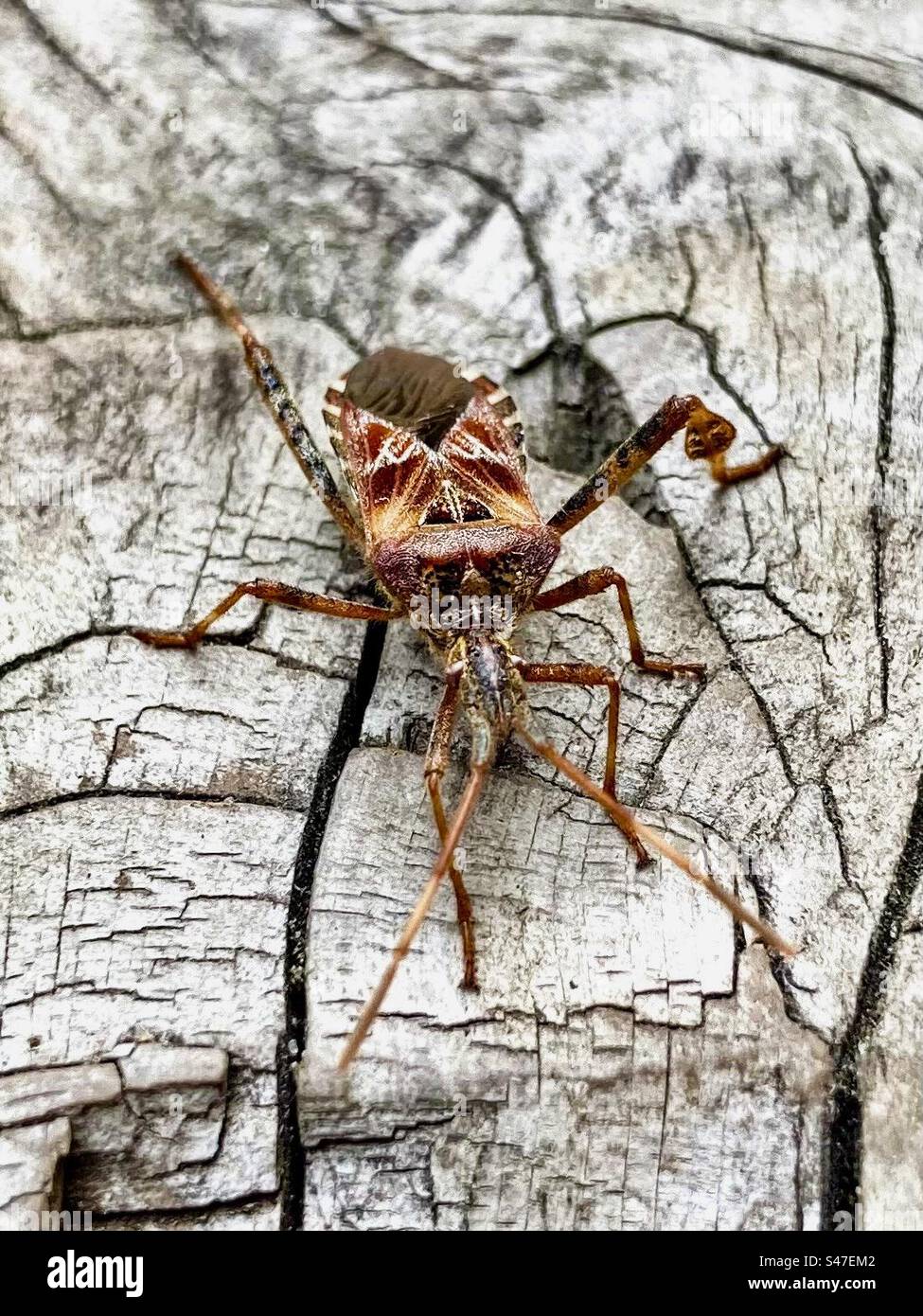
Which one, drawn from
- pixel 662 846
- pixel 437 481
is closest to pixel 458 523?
pixel 437 481

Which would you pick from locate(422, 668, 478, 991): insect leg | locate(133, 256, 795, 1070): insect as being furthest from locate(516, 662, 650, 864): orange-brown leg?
locate(422, 668, 478, 991): insect leg

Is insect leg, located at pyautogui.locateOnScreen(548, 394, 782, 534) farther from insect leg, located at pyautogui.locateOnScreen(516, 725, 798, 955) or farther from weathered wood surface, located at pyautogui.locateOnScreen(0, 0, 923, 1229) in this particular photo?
insect leg, located at pyautogui.locateOnScreen(516, 725, 798, 955)

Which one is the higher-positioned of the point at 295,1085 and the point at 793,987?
the point at 793,987

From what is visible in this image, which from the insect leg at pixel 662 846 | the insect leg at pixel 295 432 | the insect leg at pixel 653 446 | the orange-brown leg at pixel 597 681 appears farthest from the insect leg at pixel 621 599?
the insect leg at pixel 295 432

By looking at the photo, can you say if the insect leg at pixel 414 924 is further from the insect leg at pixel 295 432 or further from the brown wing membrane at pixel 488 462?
the insect leg at pixel 295 432

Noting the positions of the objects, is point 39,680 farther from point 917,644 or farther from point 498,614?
point 917,644
